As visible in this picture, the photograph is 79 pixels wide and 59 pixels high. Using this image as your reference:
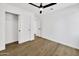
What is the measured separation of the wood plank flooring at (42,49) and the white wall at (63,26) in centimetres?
8

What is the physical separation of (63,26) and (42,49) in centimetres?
53

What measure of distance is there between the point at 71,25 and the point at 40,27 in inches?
20.6

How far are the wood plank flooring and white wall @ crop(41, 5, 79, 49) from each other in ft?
0.28

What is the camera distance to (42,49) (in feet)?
4.47

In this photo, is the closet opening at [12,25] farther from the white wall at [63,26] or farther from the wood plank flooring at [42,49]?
the white wall at [63,26]

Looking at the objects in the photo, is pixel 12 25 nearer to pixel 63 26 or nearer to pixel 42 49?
pixel 42 49

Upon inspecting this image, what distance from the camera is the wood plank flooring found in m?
1.19

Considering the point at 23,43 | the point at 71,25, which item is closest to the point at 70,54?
the point at 71,25

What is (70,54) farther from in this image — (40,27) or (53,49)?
(40,27)

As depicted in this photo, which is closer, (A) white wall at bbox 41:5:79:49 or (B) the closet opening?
(A) white wall at bbox 41:5:79:49

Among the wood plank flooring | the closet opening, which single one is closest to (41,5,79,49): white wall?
the wood plank flooring

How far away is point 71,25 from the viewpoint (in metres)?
1.24

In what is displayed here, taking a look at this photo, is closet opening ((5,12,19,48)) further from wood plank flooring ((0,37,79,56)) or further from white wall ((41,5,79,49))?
white wall ((41,5,79,49))

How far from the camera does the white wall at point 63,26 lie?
1.21 metres
